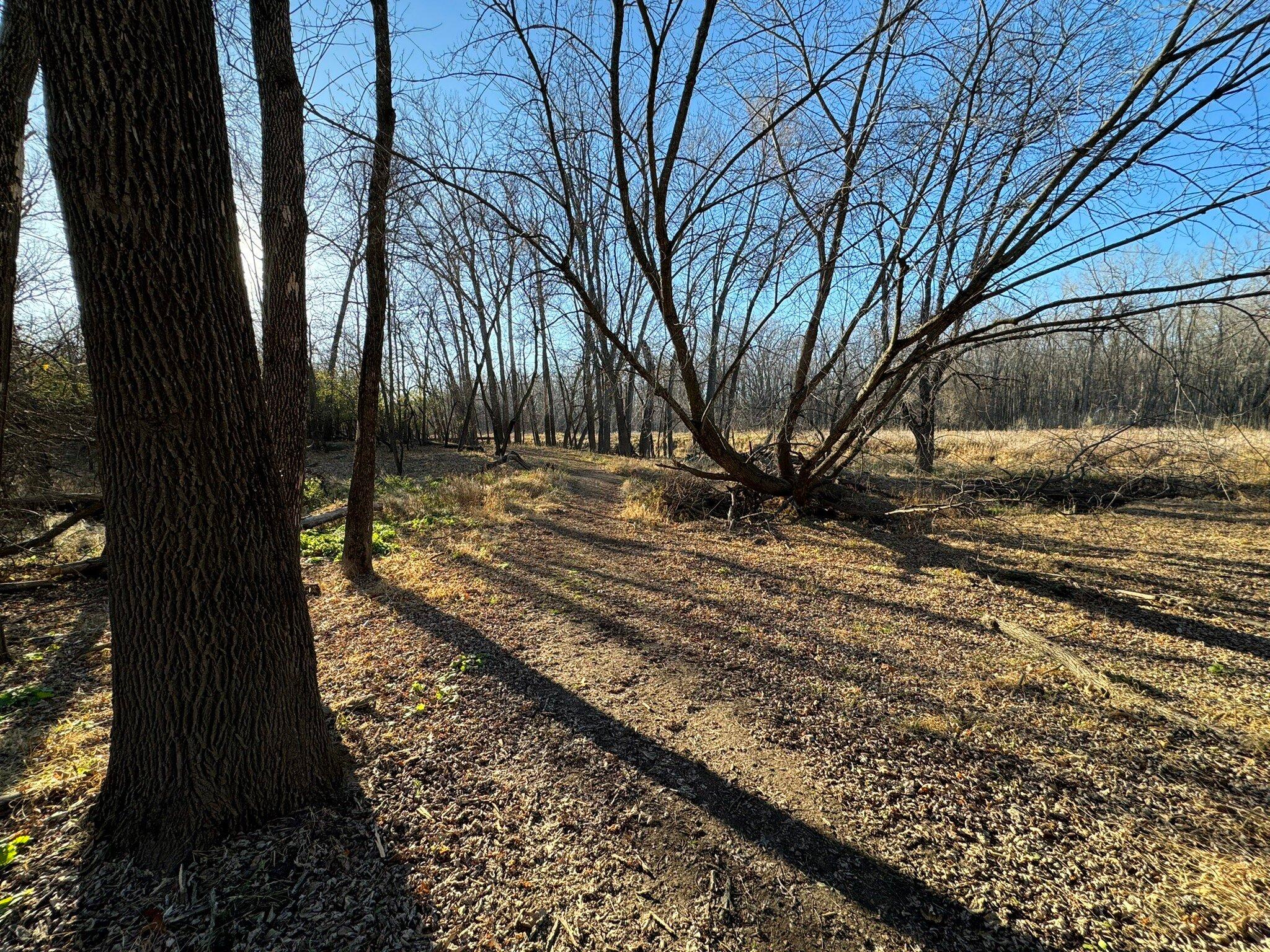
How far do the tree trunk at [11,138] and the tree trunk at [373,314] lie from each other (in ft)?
6.86

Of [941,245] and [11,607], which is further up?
[941,245]

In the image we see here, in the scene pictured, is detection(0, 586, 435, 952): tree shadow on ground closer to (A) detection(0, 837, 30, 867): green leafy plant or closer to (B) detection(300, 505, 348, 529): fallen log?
(A) detection(0, 837, 30, 867): green leafy plant

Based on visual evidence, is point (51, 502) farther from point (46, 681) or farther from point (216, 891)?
point (216, 891)

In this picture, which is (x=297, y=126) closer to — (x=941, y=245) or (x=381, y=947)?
(x=381, y=947)

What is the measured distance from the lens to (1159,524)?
22.9 feet

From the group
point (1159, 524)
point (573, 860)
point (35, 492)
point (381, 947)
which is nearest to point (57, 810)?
point (381, 947)

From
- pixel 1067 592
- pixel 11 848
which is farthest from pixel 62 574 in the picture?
pixel 1067 592

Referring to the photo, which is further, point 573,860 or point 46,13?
point 573,860

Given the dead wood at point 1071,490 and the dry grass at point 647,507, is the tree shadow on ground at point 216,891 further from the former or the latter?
the dead wood at point 1071,490

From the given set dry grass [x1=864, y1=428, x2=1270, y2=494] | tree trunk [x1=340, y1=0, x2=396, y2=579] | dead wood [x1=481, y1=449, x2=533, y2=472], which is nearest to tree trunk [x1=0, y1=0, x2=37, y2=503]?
tree trunk [x1=340, y1=0, x2=396, y2=579]

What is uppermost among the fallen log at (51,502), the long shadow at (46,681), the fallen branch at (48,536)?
the fallen log at (51,502)

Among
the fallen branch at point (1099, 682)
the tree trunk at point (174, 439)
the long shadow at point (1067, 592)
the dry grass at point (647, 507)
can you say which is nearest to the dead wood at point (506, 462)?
the dry grass at point (647, 507)

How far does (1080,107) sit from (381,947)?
724 centimetres

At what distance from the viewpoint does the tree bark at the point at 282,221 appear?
394cm
